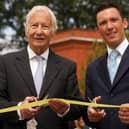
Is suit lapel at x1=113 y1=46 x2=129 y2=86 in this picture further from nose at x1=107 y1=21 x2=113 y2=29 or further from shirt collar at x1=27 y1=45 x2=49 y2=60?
shirt collar at x1=27 y1=45 x2=49 y2=60

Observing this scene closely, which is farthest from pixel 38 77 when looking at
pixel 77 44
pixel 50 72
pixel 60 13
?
pixel 60 13

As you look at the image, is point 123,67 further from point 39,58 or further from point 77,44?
point 77,44

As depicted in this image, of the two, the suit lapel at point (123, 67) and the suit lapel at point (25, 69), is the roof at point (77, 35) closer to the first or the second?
the suit lapel at point (123, 67)

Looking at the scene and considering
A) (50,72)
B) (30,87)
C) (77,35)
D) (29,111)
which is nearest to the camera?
(29,111)

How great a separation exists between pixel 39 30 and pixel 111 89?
88cm

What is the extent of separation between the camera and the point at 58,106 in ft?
13.3

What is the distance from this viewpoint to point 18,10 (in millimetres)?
34281

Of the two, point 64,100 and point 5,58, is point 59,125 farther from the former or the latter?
point 5,58

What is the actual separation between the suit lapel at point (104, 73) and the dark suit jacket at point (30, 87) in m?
0.28

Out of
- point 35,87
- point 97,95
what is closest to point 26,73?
point 35,87

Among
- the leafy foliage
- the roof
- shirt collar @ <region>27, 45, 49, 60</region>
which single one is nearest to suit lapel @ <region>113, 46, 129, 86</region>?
shirt collar @ <region>27, 45, 49, 60</region>

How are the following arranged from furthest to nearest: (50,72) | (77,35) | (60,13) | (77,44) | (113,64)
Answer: (60,13) → (77,44) → (77,35) → (113,64) → (50,72)

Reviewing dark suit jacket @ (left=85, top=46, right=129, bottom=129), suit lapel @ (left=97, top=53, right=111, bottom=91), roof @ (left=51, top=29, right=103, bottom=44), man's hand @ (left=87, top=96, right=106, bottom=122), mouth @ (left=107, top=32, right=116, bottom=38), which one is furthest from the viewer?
roof @ (left=51, top=29, right=103, bottom=44)

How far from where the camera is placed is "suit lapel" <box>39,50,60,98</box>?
4309 millimetres
